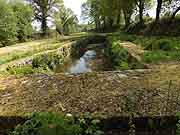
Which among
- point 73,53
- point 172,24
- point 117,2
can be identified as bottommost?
point 73,53

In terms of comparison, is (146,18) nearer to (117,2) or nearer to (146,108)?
(117,2)

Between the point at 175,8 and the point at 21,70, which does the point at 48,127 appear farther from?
the point at 175,8

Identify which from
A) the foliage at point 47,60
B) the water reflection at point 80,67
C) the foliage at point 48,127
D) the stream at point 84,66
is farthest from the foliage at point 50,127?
the water reflection at point 80,67

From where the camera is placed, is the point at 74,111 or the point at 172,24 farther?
the point at 172,24

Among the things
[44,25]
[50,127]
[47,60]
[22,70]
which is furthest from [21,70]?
[44,25]

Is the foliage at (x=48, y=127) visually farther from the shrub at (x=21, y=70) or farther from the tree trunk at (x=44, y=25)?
the tree trunk at (x=44, y=25)

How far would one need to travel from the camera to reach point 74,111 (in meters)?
5.71

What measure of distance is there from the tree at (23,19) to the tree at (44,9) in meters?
6.96

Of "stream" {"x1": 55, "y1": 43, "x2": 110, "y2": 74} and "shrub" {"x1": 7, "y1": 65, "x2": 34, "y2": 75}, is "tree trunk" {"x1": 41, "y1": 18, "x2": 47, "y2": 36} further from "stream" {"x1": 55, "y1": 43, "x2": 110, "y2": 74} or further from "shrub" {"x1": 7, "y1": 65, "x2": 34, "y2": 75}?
"shrub" {"x1": 7, "y1": 65, "x2": 34, "y2": 75}

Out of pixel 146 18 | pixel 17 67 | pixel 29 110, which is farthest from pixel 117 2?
pixel 29 110

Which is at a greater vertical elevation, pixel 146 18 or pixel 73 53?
pixel 146 18

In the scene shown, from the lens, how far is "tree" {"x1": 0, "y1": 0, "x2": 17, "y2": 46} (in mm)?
31312

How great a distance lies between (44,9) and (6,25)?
59.4ft

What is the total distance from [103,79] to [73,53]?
20554mm
